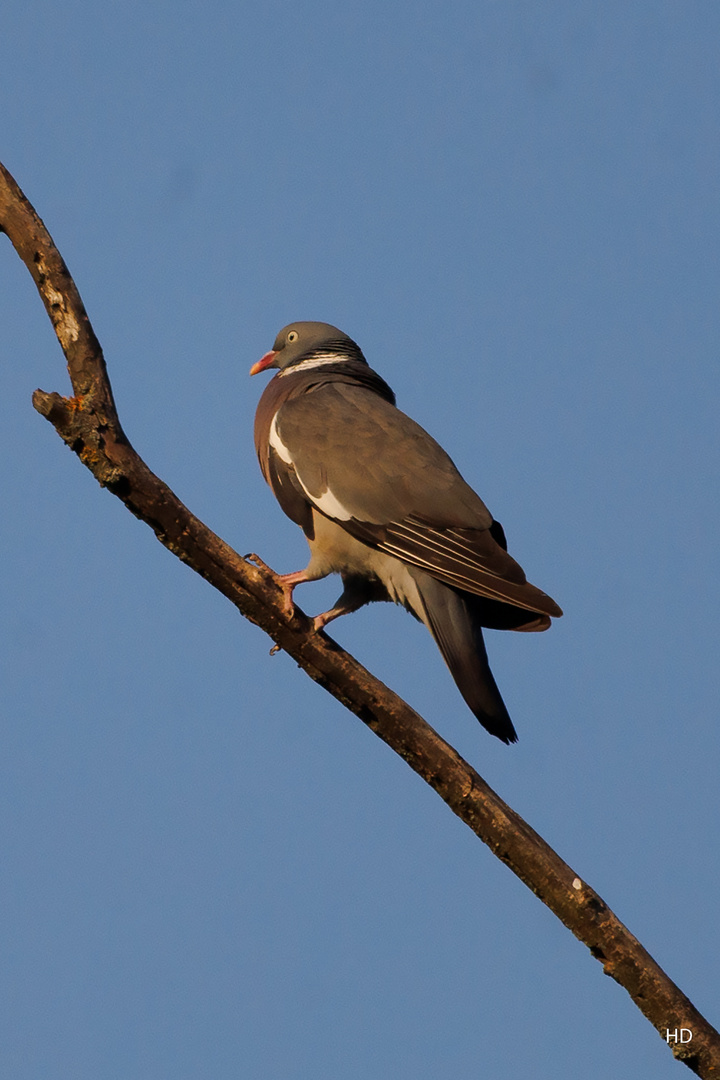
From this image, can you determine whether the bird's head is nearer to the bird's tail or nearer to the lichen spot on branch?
the bird's tail

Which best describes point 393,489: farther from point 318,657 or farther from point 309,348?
point 309,348

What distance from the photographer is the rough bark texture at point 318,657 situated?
3.22m

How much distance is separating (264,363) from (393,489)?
1995 mm

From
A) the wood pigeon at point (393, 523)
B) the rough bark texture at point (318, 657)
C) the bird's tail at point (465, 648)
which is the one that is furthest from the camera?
the wood pigeon at point (393, 523)

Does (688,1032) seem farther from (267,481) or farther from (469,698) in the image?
(267,481)

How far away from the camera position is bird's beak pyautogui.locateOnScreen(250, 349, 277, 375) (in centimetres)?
608

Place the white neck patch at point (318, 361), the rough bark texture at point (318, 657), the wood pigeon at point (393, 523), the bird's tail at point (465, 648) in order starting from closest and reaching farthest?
the rough bark texture at point (318, 657), the bird's tail at point (465, 648), the wood pigeon at point (393, 523), the white neck patch at point (318, 361)

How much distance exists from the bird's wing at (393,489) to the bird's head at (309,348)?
713 mm

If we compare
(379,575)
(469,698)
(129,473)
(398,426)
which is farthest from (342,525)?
(129,473)

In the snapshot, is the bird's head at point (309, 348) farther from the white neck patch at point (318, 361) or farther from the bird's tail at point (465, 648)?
the bird's tail at point (465, 648)

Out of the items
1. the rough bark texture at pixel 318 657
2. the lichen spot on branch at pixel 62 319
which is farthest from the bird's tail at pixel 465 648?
the lichen spot on branch at pixel 62 319

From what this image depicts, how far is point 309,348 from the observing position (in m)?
5.75

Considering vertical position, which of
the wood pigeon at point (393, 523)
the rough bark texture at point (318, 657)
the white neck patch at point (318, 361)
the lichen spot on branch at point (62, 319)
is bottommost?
the rough bark texture at point (318, 657)

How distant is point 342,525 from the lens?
4355 mm
